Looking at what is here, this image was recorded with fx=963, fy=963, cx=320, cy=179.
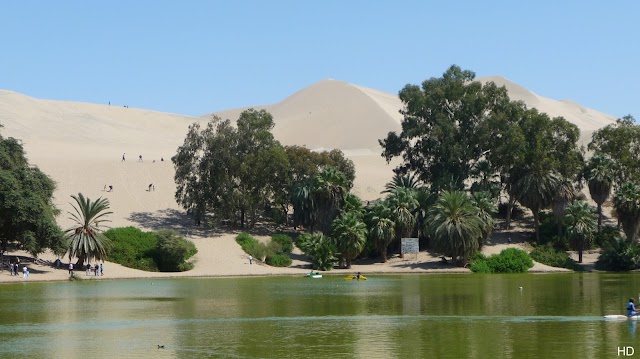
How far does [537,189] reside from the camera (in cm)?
8394

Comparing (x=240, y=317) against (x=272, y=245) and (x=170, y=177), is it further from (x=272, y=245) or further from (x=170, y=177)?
(x=170, y=177)

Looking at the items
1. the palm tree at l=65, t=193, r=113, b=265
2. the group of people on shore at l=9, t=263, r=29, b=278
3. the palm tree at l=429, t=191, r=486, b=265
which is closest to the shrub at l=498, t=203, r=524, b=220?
the palm tree at l=429, t=191, r=486, b=265

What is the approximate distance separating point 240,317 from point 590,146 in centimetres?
5567

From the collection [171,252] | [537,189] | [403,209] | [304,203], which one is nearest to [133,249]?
[171,252]

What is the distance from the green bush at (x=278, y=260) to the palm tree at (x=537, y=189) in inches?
850

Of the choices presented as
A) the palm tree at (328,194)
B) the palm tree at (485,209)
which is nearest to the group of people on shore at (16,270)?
the palm tree at (328,194)

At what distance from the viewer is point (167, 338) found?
35.6 metres

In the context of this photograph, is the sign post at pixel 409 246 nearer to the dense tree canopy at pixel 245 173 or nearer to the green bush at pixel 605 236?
the dense tree canopy at pixel 245 173

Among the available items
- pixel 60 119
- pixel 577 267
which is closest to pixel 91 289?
pixel 577 267

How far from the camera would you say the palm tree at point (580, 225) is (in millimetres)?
77875

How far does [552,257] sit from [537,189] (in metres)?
6.74

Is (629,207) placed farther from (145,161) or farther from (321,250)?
(145,161)

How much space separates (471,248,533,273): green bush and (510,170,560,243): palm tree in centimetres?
675

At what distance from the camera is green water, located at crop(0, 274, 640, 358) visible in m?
32.4
